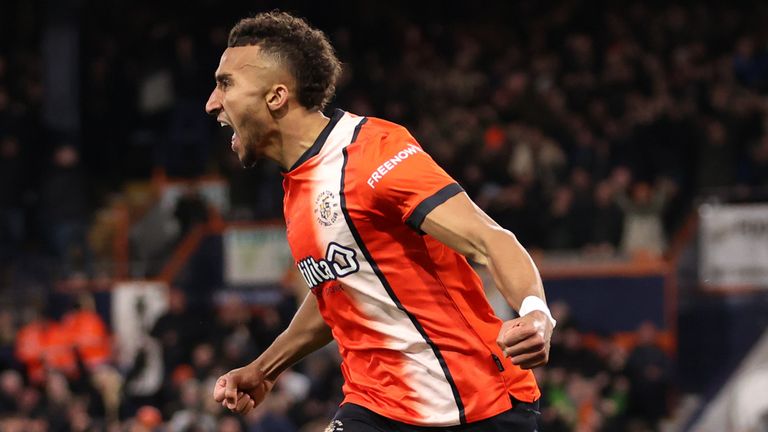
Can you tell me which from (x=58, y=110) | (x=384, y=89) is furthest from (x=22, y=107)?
(x=384, y=89)

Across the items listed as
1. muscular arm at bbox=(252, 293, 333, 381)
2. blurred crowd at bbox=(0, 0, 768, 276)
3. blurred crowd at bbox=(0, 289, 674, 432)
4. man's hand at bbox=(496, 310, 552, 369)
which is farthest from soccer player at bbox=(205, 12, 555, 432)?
blurred crowd at bbox=(0, 0, 768, 276)

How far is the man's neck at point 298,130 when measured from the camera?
446cm

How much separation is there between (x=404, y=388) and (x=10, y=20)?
20.6 metres

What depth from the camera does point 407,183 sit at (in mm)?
4051

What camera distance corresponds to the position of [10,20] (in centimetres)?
2345

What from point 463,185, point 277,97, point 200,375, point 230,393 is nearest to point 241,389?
point 230,393

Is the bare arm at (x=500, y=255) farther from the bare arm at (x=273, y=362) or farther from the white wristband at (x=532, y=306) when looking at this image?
the bare arm at (x=273, y=362)

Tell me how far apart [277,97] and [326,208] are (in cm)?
44

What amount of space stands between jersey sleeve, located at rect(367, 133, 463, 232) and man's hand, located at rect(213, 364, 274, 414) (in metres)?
1.10

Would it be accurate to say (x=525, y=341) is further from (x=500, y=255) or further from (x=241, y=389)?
(x=241, y=389)

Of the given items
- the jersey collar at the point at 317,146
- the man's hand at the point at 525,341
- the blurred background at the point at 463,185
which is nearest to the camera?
the man's hand at the point at 525,341

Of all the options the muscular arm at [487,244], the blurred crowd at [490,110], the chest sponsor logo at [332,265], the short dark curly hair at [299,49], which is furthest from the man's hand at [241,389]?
the blurred crowd at [490,110]

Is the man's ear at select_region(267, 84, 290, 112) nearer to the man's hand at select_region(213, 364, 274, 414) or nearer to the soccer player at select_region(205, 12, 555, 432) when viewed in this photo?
the soccer player at select_region(205, 12, 555, 432)

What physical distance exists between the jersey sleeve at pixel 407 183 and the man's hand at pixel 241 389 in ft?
3.62
